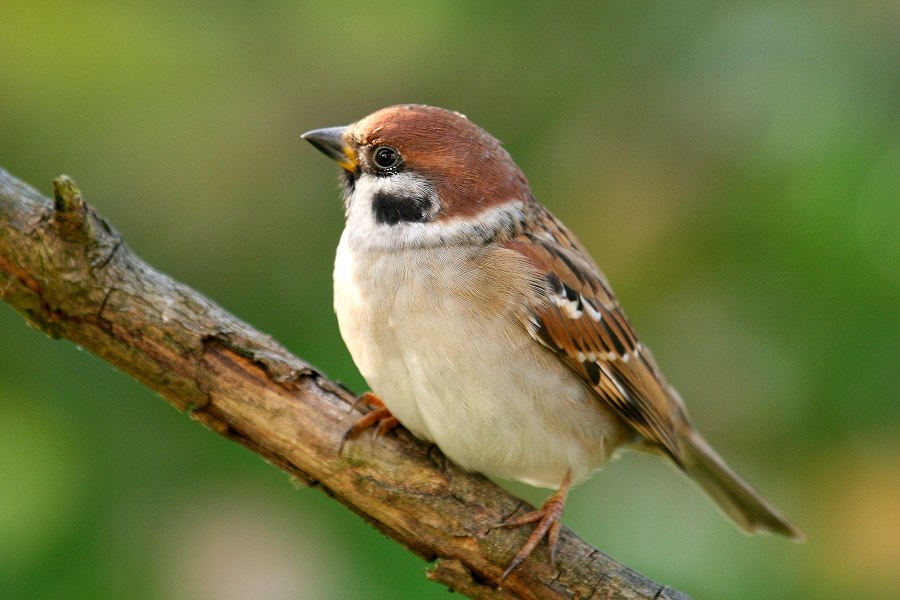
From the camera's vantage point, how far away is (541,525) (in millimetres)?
2811

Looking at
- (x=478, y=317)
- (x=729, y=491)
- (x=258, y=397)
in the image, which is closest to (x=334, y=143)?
(x=478, y=317)

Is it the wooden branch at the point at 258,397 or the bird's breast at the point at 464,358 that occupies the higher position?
the bird's breast at the point at 464,358

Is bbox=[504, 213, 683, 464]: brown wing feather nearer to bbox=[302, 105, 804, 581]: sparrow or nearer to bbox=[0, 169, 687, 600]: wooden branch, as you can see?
bbox=[302, 105, 804, 581]: sparrow

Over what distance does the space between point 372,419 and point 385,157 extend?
0.91 metres

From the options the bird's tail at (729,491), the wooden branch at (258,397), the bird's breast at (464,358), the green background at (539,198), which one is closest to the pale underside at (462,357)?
the bird's breast at (464,358)

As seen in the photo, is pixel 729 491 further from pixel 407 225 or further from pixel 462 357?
pixel 407 225

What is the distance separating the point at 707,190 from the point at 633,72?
2.01ft

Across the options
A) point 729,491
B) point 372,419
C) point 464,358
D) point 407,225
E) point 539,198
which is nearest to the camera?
point 464,358

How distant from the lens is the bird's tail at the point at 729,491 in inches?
138

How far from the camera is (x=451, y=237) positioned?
3.04 m

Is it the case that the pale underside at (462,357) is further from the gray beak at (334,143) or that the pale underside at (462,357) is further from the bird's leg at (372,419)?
the gray beak at (334,143)

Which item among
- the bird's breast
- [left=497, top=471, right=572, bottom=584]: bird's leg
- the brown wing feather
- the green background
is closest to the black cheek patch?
the bird's breast

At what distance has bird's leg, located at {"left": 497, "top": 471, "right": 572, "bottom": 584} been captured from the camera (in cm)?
275

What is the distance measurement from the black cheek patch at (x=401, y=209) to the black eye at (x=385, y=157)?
0.10 meters
